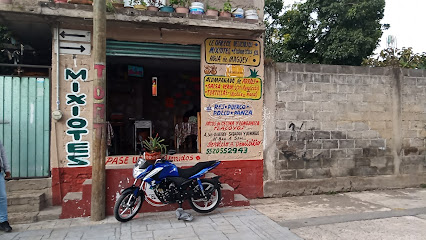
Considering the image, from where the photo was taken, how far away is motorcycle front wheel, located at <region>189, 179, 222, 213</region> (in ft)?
17.0

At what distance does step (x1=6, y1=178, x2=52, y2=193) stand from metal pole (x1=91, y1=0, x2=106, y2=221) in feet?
3.98

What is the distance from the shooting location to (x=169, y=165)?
5.05 metres

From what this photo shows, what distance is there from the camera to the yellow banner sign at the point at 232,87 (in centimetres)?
620

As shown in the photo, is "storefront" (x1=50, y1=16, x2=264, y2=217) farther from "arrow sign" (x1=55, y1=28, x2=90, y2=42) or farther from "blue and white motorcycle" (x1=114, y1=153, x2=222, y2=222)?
"blue and white motorcycle" (x1=114, y1=153, x2=222, y2=222)

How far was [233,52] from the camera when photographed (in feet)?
20.7

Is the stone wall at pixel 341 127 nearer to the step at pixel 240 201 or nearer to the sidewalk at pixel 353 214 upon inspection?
the sidewalk at pixel 353 214

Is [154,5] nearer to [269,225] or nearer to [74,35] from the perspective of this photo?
[74,35]

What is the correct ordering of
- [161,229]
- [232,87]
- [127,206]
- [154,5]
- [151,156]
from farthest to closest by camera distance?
[232,87] → [154,5] → [151,156] → [127,206] → [161,229]

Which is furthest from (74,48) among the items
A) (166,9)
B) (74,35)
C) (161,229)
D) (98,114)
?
(161,229)

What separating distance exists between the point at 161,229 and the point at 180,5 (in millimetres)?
4249

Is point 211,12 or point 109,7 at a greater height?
point 211,12

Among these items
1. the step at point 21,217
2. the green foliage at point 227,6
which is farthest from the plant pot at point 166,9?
the step at point 21,217

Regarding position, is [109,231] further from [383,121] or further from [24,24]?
[383,121]

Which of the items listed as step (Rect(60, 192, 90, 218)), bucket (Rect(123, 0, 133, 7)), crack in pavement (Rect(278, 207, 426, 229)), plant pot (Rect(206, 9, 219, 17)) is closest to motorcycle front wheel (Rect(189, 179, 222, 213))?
crack in pavement (Rect(278, 207, 426, 229))
